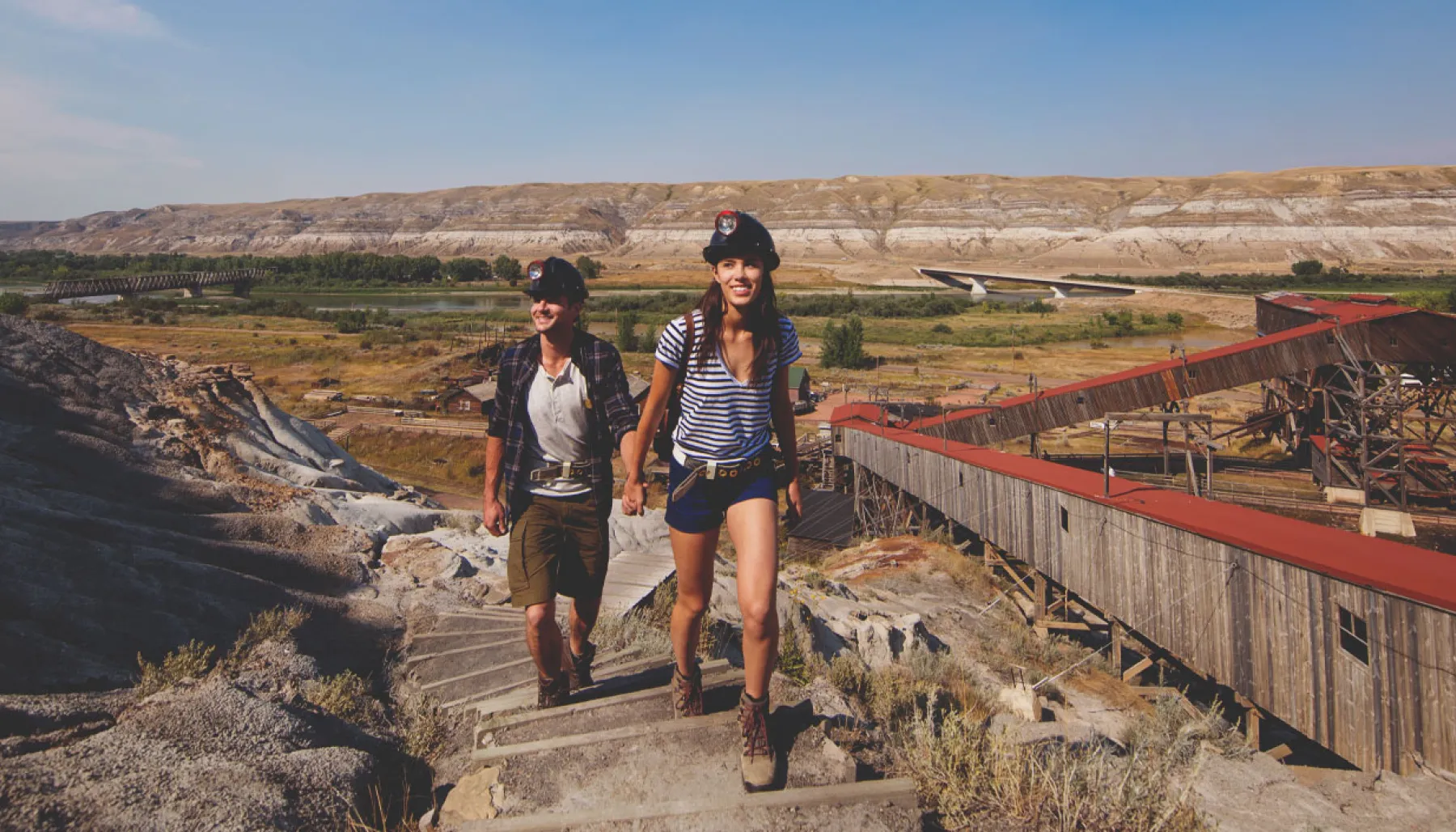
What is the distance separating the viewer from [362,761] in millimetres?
3664

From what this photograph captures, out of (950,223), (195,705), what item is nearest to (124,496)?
(195,705)

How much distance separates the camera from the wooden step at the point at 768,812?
9.89ft

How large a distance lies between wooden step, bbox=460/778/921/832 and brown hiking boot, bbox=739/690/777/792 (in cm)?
5

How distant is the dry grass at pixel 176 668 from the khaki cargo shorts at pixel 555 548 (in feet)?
6.32

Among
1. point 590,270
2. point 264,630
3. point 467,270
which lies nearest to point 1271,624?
point 264,630

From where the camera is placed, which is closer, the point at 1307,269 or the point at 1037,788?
the point at 1037,788

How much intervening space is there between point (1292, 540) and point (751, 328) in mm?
8544

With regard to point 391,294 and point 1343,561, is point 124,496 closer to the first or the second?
point 1343,561

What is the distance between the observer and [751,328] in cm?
350

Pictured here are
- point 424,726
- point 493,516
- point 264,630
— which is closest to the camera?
point 493,516

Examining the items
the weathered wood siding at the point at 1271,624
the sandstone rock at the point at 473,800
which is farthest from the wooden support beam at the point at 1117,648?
the sandstone rock at the point at 473,800

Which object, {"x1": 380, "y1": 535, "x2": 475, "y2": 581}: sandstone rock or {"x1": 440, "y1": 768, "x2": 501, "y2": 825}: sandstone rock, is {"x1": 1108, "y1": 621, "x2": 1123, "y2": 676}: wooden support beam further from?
{"x1": 440, "y1": 768, "x2": 501, "y2": 825}: sandstone rock

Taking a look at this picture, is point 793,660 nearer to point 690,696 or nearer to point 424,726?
point 690,696

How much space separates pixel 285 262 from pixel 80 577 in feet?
490
